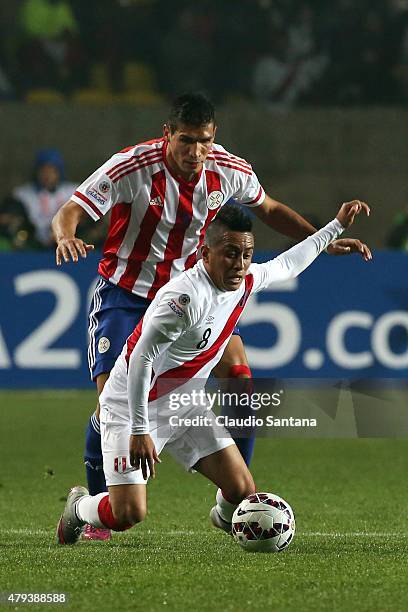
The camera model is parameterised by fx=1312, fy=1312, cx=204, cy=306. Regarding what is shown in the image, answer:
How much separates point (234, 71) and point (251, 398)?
9.39m

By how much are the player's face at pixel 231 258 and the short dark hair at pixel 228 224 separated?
22 mm

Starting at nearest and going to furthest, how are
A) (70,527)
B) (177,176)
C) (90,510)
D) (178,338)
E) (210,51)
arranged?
(178,338) < (90,510) < (70,527) < (177,176) < (210,51)

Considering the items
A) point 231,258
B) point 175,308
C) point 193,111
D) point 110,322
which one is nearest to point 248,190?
point 193,111

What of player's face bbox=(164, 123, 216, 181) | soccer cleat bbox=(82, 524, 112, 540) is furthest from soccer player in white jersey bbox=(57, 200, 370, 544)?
player's face bbox=(164, 123, 216, 181)

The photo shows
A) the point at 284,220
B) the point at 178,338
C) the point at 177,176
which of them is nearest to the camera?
the point at 178,338

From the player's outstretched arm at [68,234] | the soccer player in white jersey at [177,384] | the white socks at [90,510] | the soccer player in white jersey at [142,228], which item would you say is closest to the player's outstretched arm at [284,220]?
the soccer player in white jersey at [142,228]

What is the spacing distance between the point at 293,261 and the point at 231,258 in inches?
27.1

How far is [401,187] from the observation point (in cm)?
1458

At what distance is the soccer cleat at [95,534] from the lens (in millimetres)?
5750

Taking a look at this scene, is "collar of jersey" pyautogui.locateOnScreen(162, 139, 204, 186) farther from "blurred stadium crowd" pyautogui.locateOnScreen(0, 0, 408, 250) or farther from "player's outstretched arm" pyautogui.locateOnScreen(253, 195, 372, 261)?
"blurred stadium crowd" pyautogui.locateOnScreen(0, 0, 408, 250)

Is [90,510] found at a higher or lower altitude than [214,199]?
lower

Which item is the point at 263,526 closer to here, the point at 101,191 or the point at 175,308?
the point at 175,308

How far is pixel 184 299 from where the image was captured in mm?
5062

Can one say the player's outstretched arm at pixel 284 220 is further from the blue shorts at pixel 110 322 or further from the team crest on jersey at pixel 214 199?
the blue shorts at pixel 110 322
